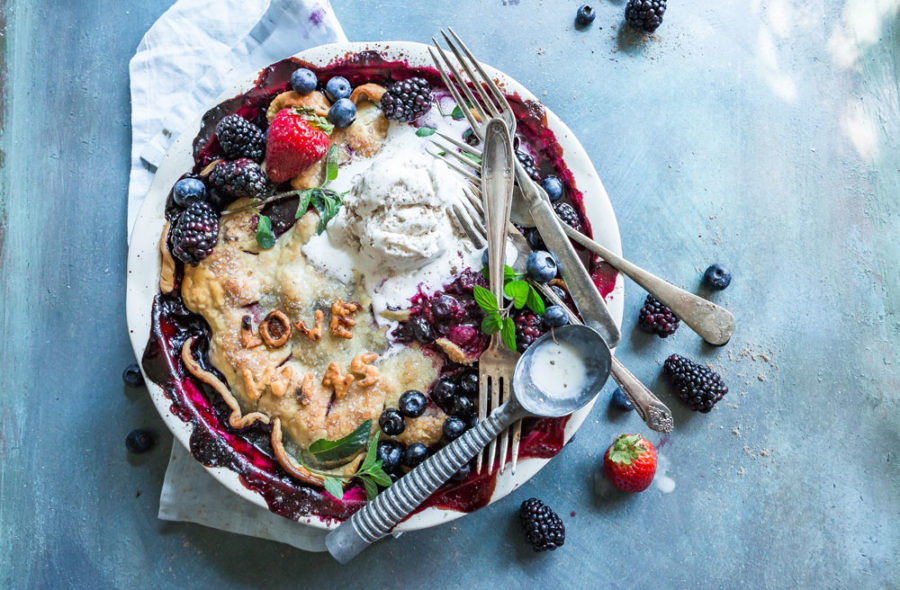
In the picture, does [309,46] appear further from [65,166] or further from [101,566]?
[101,566]

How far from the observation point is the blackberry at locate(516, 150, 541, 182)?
2.46 metres

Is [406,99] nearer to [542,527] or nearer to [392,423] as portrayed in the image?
[392,423]

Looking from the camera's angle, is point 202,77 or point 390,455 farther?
point 202,77

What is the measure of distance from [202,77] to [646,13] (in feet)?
5.95

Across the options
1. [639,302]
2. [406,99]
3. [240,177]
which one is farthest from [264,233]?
[639,302]

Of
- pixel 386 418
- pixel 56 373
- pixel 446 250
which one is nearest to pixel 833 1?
pixel 446 250

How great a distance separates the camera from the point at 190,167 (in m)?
2.46

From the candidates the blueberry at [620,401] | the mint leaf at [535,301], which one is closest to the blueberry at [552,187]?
the mint leaf at [535,301]

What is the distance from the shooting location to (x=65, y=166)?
113 inches

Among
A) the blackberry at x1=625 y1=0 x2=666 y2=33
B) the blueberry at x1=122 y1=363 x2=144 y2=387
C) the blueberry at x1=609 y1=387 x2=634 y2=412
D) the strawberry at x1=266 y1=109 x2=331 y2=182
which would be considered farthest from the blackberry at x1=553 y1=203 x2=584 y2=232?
the blueberry at x1=122 y1=363 x2=144 y2=387

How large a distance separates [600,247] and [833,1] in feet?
5.59

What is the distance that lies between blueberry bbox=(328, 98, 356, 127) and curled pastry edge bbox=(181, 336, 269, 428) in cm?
97

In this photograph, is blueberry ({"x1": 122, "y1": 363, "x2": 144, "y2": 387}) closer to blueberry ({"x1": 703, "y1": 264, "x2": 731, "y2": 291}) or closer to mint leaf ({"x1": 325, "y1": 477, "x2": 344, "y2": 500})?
mint leaf ({"x1": 325, "y1": 477, "x2": 344, "y2": 500})

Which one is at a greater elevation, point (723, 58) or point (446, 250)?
point (723, 58)
